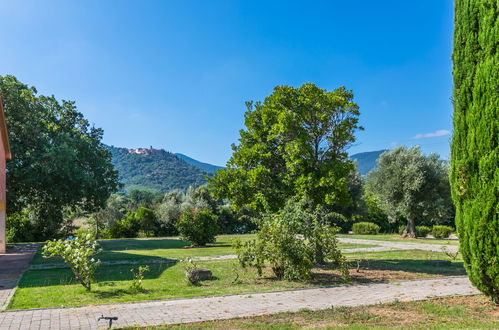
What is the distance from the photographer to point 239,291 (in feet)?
27.1

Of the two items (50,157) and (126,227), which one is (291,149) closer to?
(50,157)

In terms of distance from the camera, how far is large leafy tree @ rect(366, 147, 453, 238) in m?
25.1

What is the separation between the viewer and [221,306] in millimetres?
6922

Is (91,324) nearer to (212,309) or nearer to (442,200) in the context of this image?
(212,309)

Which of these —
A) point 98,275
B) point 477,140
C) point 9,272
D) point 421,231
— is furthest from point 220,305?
point 421,231

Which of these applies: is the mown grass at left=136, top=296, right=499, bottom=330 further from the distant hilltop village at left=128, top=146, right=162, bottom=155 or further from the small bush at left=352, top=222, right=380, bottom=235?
the distant hilltop village at left=128, top=146, right=162, bottom=155

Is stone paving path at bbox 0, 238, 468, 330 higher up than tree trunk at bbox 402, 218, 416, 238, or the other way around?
tree trunk at bbox 402, 218, 416, 238

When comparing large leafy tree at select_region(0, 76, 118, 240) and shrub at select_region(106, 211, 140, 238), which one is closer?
large leafy tree at select_region(0, 76, 118, 240)

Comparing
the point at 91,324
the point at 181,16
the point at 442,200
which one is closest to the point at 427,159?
the point at 442,200

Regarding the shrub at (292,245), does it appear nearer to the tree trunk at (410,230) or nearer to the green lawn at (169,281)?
the green lawn at (169,281)

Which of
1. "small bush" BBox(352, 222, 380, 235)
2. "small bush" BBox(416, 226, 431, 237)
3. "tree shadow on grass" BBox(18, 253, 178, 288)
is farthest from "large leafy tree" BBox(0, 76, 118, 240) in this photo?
"small bush" BBox(416, 226, 431, 237)

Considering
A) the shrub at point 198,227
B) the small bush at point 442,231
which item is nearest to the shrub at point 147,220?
the shrub at point 198,227

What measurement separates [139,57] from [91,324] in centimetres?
1188

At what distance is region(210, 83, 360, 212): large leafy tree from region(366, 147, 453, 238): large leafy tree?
14598 mm
